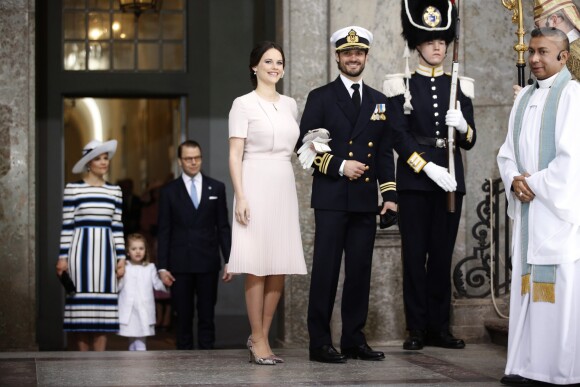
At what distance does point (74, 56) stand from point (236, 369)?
5446 millimetres

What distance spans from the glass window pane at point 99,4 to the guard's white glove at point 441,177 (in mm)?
4967

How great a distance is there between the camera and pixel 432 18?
31.2 feet

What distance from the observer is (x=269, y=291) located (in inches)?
340

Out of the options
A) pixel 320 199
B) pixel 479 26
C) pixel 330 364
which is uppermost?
pixel 479 26

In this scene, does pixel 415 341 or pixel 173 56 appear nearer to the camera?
pixel 415 341

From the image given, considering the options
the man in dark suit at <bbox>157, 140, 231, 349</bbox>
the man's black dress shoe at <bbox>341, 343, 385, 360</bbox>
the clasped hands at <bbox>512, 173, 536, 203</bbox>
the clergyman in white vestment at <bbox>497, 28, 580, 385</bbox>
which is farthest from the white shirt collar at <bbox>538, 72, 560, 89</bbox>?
the man in dark suit at <bbox>157, 140, 231, 349</bbox>

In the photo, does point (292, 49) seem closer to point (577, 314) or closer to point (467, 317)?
point (467, 317)

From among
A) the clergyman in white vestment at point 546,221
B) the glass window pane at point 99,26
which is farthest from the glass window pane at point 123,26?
the clergyman in white vestment at point 546,221

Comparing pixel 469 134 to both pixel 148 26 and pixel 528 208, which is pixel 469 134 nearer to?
pixel 528 208

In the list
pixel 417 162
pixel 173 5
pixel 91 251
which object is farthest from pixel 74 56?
pixel 417 162

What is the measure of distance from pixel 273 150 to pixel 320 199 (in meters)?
0.48

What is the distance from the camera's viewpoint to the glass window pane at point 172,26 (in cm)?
1312

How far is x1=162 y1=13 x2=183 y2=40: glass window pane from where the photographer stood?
13.1 m

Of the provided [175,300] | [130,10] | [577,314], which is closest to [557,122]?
[577,314]
